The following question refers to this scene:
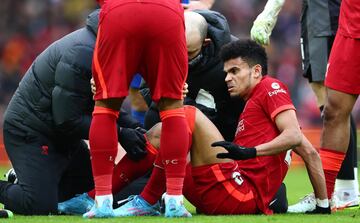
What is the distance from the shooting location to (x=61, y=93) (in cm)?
598

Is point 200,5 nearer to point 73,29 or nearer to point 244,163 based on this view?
point 244,163

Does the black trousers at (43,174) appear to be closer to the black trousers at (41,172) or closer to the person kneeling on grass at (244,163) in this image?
the black trousers at (41,172)

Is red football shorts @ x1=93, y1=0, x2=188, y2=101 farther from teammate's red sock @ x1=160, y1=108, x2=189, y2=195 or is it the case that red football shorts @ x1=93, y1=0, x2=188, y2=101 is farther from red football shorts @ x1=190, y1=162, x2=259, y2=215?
red football shorts @ x1=190, y1=162, x2=259, y2=215

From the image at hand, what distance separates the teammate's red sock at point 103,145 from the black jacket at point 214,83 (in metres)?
1.32

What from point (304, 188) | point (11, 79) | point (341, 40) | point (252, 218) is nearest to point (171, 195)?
point (252, 218)

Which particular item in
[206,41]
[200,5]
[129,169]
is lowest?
[129,169]

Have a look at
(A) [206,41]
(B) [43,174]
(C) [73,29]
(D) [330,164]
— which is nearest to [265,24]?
(A) [206,41]

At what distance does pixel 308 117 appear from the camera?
Result: 15414 millimetres

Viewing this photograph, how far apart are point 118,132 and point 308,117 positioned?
9823 millimetres

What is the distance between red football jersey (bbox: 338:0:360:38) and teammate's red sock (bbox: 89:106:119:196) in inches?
66.5

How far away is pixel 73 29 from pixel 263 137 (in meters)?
10.2

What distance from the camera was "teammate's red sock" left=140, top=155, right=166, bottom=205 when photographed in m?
A: 5.71

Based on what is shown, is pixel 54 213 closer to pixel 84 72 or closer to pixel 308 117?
pixel 84 72

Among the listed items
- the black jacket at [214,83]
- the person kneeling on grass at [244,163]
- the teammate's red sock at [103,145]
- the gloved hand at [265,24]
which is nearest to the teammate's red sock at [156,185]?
the person kneeling on grass at [244,163]
